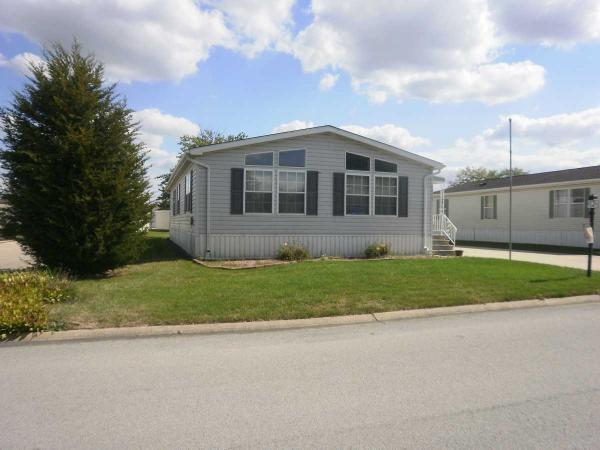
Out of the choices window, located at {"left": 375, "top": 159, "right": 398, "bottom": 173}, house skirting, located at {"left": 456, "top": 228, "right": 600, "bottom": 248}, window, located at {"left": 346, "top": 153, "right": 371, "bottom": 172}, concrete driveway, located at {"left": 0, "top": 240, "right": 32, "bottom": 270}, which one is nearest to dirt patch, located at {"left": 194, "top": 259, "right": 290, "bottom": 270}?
window, located at {"left": 346, "top": 153, "right": 371, "bottom": 172}

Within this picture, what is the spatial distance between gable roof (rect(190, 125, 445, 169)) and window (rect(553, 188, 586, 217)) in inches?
431

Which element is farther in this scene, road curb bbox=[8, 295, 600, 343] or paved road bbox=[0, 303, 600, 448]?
road curb bbox=[8, 295, 600, 343]

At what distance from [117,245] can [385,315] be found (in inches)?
265

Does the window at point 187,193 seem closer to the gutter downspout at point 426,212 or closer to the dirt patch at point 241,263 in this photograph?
the dirt patch at point 241,263

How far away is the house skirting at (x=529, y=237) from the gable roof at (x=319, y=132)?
11225 mm

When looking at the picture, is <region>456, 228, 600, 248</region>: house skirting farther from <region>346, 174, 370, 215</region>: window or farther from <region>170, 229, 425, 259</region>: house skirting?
<region>346, 174, 370, 215</region>: window

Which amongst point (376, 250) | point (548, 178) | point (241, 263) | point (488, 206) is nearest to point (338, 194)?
point (376, 250)

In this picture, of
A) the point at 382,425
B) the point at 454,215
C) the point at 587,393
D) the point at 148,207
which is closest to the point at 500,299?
the point at 587,393

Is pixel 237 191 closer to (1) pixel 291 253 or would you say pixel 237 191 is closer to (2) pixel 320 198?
(1) pixel 291 253

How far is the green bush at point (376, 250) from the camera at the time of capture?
15.5 meters

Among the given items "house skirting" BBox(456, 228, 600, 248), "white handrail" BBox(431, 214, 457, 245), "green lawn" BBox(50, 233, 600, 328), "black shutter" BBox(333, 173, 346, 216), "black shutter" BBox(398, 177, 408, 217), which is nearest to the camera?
"green lawn" BBox(50, 233, 600, 328)

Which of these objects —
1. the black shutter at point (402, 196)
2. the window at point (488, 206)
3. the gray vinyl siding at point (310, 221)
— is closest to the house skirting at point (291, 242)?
the gray vinyl siding at point (310, 221)

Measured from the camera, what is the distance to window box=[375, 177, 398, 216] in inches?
631

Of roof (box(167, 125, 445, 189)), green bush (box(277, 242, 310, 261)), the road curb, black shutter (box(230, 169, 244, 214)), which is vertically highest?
roof (box(167, 125, 445, 189))
